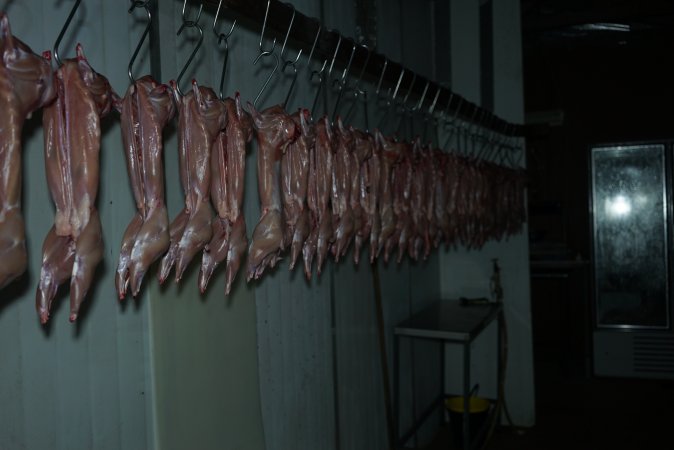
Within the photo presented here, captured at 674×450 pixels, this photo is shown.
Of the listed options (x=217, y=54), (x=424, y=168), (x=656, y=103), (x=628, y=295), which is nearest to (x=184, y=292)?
(x=217, y=54)

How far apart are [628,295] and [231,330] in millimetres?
5961

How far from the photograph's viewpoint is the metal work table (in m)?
3.71

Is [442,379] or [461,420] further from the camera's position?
[442,379]

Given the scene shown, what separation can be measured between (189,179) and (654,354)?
6.66m

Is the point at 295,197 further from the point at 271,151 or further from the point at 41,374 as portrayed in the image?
the point at 41,374

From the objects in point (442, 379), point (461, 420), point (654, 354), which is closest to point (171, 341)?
point (461, 420)

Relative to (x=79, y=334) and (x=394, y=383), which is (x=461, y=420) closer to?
(x=394, y=383)

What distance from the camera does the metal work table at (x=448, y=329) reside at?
12.2 ft

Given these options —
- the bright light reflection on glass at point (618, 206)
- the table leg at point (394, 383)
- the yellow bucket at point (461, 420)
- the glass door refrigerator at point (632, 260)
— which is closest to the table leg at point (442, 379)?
the yellow bucket at point (461, 420)

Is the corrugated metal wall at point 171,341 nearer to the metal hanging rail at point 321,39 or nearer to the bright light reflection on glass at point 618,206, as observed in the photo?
the metal hanging rail at point 321,39

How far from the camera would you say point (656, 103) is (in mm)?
7027

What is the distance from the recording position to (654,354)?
6.53m

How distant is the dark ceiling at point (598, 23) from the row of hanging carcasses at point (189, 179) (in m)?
4.71

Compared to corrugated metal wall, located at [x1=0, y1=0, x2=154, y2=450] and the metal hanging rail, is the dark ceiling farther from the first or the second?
corrugated metal wall, located at [x1=0, y1=0, x2=154, y2=450]
